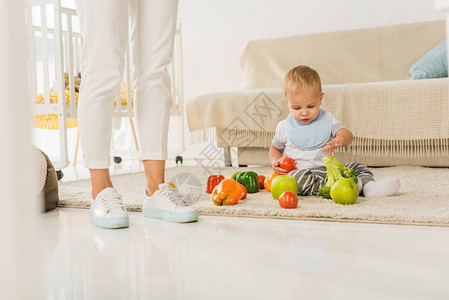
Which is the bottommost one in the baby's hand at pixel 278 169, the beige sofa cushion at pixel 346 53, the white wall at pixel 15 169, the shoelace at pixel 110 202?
the shoelace at pixel 110 202

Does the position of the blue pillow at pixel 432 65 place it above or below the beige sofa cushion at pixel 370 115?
above

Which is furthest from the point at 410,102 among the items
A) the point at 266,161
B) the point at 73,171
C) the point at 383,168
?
the point at 73,171

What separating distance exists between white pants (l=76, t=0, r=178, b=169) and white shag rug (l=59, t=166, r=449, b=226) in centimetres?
28

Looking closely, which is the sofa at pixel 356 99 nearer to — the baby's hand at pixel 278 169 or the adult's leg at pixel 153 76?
the baby's hand at pixel 278 169

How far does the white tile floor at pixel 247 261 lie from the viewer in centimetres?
69

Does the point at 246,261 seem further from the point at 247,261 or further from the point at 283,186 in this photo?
the point at 283,186

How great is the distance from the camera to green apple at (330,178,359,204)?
1.34 metres

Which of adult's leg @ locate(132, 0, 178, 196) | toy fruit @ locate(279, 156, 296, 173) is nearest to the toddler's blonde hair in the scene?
toy fruit @ locate(279, 156, 296, 173)

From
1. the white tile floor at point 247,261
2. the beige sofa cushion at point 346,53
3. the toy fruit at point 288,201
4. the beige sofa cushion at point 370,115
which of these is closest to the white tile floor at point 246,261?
the white tile floor at point 247,261

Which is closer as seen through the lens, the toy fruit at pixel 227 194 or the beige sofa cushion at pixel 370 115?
the toy fruit at pixel 227 194

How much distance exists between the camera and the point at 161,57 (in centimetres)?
122

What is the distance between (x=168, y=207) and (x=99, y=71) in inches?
14.5

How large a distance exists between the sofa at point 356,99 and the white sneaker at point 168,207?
1220 millimetres

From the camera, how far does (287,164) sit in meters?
1.63
